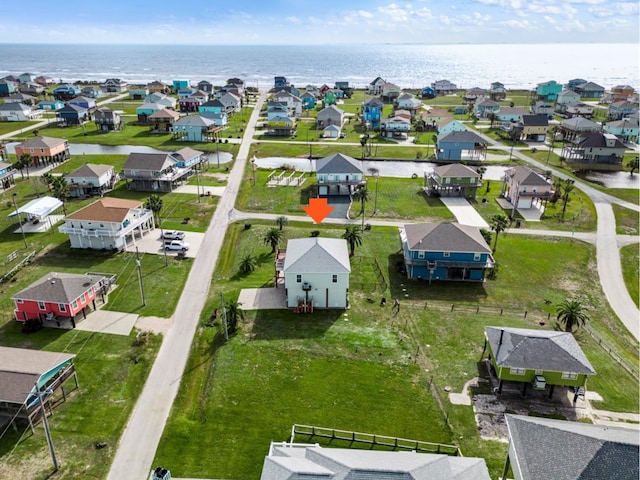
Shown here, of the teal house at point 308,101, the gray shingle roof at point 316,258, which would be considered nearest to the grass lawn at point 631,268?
the gray shingle roof at point 316,258

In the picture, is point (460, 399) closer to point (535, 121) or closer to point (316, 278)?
point (316, 278)

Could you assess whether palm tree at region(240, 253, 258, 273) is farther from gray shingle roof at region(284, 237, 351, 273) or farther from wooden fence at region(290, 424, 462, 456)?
wooden fence at region(290, 424, 462, 456)

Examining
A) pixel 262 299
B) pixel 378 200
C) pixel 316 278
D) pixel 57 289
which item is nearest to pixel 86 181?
pixel 57 289

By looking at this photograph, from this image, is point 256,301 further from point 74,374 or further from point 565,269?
point 565,269

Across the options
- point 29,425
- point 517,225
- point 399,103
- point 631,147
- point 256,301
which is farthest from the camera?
point 399,103

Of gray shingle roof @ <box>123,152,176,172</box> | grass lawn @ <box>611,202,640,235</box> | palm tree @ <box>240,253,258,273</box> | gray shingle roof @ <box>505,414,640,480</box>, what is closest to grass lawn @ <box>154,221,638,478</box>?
palm tree @ <box>240,253,258,273</box>

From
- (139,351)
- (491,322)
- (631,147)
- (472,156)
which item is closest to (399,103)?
(472,156)

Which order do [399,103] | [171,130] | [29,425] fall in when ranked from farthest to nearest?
1. [399,103]
2. [171,130]
3. [29,425]
